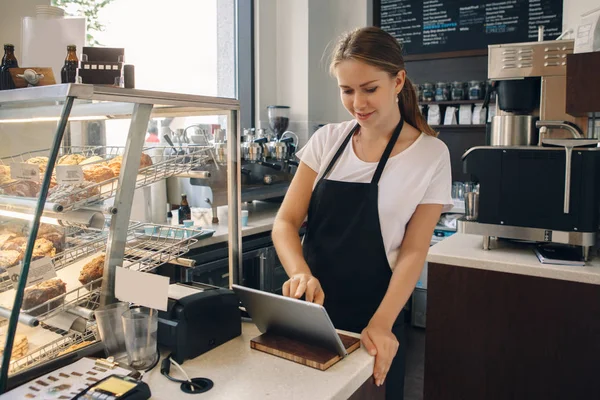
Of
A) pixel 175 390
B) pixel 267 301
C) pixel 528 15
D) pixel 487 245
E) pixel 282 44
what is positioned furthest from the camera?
pixel 282 44

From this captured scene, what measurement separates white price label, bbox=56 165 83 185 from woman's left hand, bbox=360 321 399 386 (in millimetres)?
711

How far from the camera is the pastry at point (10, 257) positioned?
3.85 feet

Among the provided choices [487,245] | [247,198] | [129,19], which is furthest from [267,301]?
[129,19]

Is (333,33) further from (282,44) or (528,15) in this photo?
(528,15)

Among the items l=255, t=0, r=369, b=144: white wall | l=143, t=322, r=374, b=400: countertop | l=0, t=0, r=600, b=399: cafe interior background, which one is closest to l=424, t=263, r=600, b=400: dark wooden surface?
l=0, t=0, r=600, b=399: cafe interior background

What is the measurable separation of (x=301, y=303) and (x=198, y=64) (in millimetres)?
3193

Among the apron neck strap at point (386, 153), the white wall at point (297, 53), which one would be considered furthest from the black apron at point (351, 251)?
the white wall at point (297, 53)

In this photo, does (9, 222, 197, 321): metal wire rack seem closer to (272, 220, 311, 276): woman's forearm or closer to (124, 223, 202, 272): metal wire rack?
(124, 223, 202, 272): metal wire rack

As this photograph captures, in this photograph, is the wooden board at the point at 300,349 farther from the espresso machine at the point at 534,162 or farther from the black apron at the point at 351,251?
the espresso machine at the point at 534,162

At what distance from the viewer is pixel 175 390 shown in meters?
0.97

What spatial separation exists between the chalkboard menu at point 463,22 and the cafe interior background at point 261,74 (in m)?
0.08

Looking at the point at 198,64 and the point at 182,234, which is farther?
the point at 198,64

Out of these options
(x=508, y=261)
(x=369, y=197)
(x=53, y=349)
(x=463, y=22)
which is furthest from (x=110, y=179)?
(x=463, y=22)

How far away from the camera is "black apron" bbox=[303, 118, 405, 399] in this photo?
1490mm
